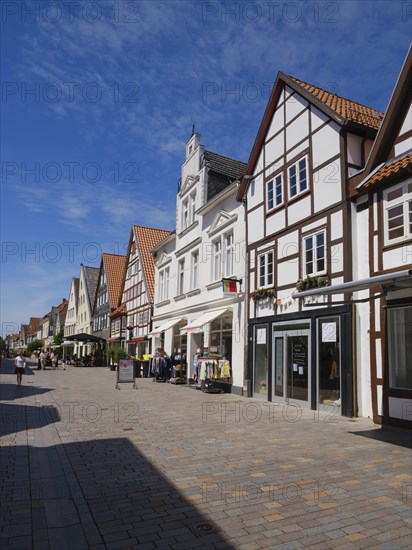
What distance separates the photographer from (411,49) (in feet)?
35.0

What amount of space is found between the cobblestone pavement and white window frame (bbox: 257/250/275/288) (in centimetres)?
552

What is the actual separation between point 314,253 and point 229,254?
6.48m

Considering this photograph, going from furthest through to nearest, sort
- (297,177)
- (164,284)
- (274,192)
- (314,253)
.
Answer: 1. (164,284)
2. (274,192)
3. (297,177)
4. (314,253)

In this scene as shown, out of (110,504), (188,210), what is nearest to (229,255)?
(188,210)

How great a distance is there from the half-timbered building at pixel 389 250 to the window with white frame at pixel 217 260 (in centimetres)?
911

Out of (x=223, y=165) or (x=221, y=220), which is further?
(x=223, y=165)

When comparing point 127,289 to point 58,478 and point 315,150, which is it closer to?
point 315,150

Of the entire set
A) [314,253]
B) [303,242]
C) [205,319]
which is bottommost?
[205,319]

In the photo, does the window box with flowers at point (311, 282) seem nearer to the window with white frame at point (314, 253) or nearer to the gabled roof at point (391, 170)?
the window with white frame at point (314, 253)

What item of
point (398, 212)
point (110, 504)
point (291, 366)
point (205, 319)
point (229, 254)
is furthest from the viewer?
point (205, 319)

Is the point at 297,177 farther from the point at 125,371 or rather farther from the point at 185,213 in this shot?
the point at 185,213

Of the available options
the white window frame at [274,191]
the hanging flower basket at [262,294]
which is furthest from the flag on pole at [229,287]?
the white window frame at [274,191]

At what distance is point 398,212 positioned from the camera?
1072 cm

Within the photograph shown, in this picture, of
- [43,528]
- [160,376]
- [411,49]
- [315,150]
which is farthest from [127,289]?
[43,528]
